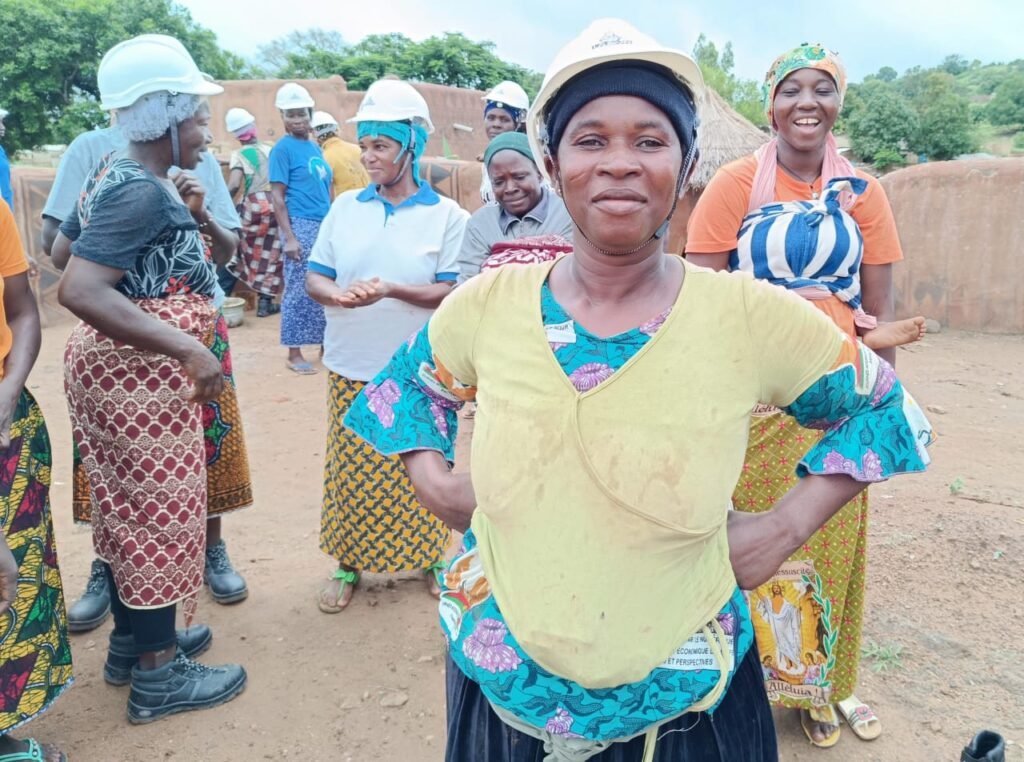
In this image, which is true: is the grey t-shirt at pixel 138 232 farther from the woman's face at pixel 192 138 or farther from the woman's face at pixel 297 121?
the woman's face at pixel 297 121

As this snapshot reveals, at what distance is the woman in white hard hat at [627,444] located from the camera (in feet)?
3.97

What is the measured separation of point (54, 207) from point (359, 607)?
2414 mm

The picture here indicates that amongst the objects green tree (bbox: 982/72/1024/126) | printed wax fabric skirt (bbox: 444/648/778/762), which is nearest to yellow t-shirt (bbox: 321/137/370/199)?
printed wax fabric skirt (bbox: 444/648/778/762)

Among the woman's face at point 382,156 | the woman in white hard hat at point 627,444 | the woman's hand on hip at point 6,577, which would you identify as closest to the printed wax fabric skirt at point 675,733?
the woman in white hard hat at point 627,444

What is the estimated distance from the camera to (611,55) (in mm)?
1229

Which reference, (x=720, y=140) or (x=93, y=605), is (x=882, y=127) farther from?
(x=93, y=605)

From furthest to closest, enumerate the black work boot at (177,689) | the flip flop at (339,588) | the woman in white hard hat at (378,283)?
the flip flop at (339,588), the woman in white hard hat at (378,283), the black work boot at (177,689)

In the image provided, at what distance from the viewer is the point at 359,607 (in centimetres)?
351

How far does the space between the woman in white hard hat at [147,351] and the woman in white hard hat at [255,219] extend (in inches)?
199

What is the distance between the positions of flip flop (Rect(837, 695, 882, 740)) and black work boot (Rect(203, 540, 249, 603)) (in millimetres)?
2474

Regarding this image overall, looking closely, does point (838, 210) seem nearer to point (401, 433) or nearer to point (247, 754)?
point (401, 433)

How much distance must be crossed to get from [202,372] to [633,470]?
5.83ft

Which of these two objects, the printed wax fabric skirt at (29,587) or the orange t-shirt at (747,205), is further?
the orange t-shirt at (747,205)

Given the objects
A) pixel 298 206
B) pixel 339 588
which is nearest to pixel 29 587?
pixel 339 588
